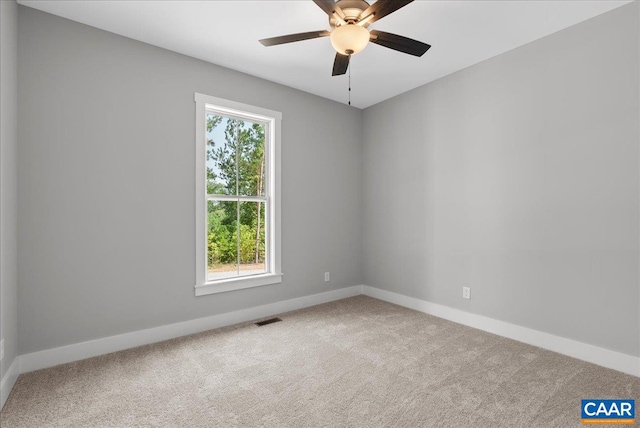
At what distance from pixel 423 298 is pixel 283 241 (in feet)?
6.04

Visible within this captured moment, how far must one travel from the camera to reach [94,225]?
265cm

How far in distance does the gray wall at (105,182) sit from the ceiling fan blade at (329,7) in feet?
6.05

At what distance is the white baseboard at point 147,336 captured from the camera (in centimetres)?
244

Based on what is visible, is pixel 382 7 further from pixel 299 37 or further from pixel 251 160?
pixel 251 160

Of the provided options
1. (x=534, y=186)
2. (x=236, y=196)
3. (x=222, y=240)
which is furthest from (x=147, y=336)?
(x=534, y=186)

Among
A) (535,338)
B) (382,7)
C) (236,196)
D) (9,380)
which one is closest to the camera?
(382,7)

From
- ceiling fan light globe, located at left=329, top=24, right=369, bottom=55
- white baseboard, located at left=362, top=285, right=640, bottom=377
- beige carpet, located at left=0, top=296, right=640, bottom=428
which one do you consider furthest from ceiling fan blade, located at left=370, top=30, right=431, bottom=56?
white baseboard, located at left=362, top=285, right=640, bottom=377

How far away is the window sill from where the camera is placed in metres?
3.23

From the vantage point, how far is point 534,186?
287cm

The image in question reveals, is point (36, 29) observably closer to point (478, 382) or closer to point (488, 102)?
point (488, 102)

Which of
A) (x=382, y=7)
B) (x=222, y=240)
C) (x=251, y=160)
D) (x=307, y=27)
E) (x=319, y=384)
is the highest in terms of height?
(x=307, y=27)

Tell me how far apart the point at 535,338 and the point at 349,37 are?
2969mm

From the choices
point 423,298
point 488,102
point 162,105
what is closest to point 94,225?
point 162,105

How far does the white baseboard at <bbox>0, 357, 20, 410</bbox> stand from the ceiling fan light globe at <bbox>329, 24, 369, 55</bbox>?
303cm
